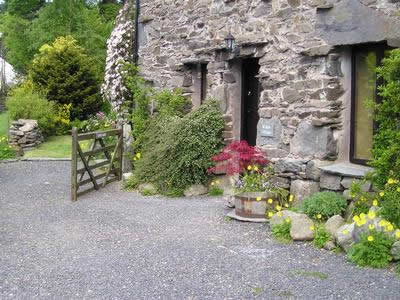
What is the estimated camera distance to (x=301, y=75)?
7648 mm

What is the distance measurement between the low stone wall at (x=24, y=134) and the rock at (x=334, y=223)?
11.6m

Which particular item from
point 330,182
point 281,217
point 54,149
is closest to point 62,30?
point 54,149

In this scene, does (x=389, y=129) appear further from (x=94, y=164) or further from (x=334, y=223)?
(x=94, y=164)

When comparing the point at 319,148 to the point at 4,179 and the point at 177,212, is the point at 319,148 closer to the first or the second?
the point at 177,212

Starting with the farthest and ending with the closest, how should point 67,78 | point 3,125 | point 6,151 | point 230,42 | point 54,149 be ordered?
1. point 3,125
2. point 67,78
3. point 54,149
4. point 6,151
5. point 230,42

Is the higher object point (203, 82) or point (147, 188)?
point (203, 82)

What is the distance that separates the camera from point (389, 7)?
6.42 meters

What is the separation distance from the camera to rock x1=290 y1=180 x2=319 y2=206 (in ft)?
24.4

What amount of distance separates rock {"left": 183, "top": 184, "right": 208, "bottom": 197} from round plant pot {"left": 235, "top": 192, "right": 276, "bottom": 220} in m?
1.88

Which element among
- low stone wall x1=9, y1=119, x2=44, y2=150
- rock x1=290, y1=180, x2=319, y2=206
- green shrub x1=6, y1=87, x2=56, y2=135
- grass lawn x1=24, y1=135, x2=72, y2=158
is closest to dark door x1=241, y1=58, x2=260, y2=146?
rock x1=290, y1=180, x2=319, y2=206

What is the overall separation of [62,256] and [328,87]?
405cm

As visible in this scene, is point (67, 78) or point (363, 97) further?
point (67, 78)

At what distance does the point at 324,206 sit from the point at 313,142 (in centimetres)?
125

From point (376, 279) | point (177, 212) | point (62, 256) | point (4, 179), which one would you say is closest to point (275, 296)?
point (376, 279)
